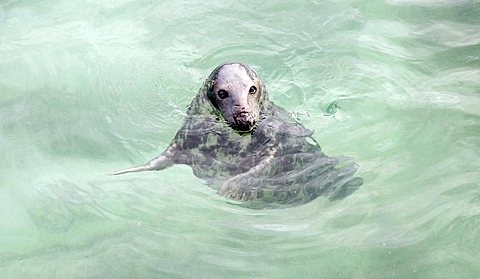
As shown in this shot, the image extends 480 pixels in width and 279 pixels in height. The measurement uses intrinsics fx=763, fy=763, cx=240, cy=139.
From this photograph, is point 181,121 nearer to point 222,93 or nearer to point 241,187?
point 222,93

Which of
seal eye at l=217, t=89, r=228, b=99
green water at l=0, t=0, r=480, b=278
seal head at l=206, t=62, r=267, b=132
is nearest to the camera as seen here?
green water at l=0, t=0, r=480, b=278

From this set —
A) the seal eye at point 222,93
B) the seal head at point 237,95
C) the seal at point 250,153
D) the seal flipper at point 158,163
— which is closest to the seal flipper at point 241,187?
the seal at point 250,153

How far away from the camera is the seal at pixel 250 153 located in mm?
5289

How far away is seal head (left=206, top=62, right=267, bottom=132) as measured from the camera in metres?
5.22

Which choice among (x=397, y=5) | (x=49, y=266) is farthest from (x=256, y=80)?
(x=397, y=5)

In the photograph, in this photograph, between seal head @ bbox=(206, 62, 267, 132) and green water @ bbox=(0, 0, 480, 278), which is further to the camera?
seal head @ bbox=(206, 62, 267, 132)

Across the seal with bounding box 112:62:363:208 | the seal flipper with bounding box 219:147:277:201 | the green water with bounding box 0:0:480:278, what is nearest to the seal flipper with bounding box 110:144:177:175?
the seal with bounding box 112:62:363:208

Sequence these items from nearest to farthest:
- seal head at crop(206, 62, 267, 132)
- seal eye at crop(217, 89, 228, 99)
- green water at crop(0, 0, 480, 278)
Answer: green water at crop(0, 0, 480, 278) → seal head at crop(206, 62, 267, 132) → seal eye at crop(217, 89, 228, 99)

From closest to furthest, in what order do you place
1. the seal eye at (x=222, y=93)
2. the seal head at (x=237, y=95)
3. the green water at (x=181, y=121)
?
the green water at (x=181, y=121) < the seal head at (x=237, y=95) < the seal eye at (x=222, y=93)

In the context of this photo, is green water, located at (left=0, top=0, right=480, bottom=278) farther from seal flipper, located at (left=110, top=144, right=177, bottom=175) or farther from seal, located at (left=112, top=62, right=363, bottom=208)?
seal flipper, located at (left=110, top=144, right=177, bottom=175)

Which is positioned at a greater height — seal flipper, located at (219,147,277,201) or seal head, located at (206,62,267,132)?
seal head, located at (206,62,267,132)

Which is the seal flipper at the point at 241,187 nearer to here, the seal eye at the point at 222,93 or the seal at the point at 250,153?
the seal at the point at 250,153

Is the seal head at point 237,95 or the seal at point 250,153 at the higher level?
the seal head at point 237,95

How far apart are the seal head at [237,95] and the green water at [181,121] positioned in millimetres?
565
